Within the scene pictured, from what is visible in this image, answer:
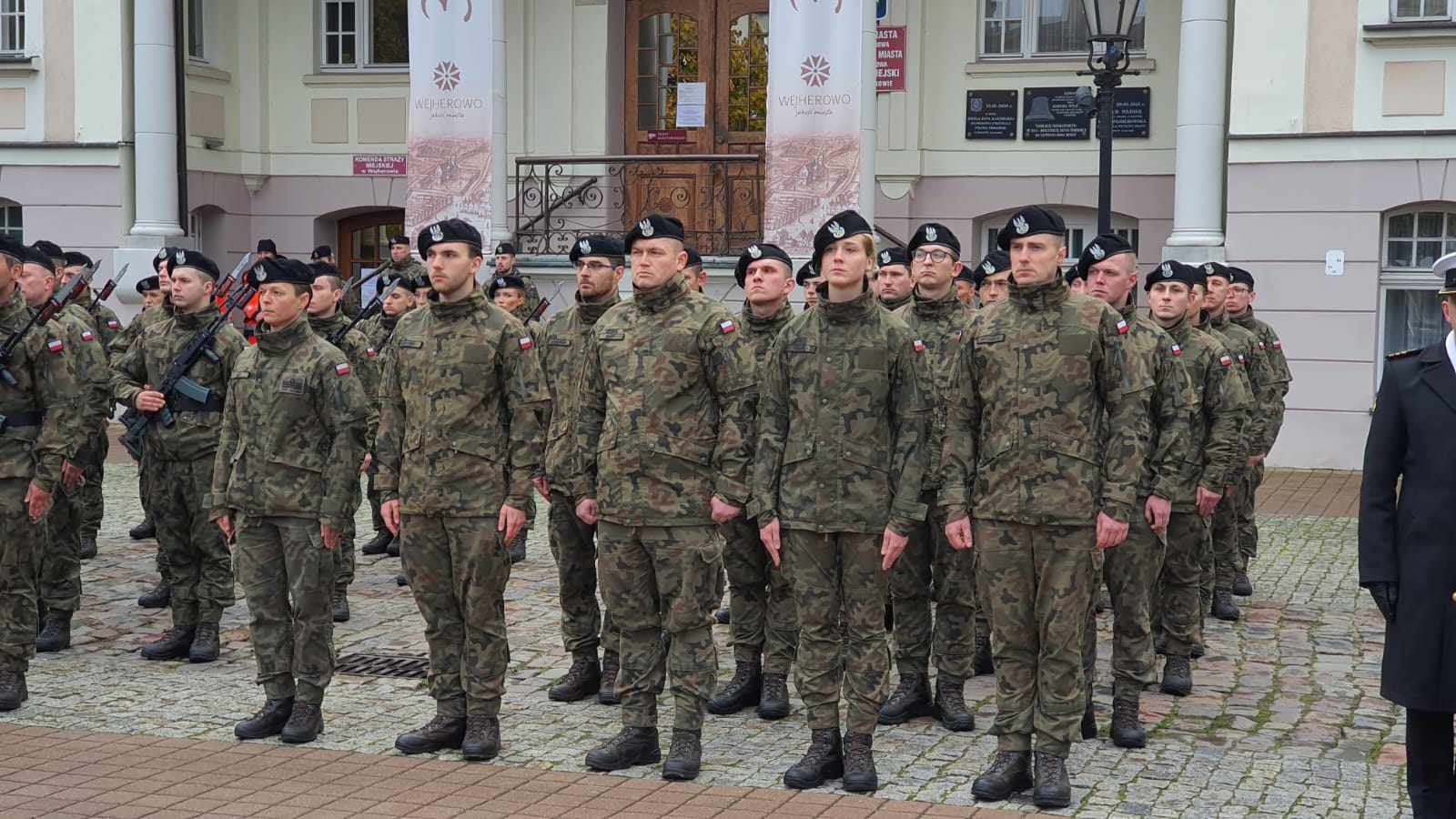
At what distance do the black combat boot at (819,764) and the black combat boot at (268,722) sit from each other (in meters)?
2.30

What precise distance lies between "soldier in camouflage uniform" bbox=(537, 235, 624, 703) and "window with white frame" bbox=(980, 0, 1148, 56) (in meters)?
12.3

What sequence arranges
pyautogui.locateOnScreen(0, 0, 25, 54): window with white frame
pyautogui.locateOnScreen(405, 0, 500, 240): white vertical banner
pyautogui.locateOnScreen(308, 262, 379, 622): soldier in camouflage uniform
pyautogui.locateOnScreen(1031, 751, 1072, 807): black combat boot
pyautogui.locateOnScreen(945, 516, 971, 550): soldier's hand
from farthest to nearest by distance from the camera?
1. pyautogui.locateOnScreen(0, 0, 25, 54): window with white frame
2. pyautogui.locateOnScreen(405, 0, 500, 240): white vertical banner
3. pyautogui.locateOnScreen(308, 262, 379, 622): soldier in camouflage uniform
4. pyautogui.locateOnScreen(945, 516, 971, 550): soldier's hand
5. pyautogui.locateOnScreen(1031, 751, 1072, 807): black combat boot

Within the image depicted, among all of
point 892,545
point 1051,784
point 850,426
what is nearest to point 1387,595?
point 1051,784

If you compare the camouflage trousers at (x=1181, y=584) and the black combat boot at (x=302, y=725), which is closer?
the black combat boot at (x=302, y=725)

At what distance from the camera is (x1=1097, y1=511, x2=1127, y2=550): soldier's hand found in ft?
20.7

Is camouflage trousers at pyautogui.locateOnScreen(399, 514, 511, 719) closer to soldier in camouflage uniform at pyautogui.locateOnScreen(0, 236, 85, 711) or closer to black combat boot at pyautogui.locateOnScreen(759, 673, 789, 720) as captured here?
black combat boot at pyautogui.locateOnScreen(759, 673, 789, 720)

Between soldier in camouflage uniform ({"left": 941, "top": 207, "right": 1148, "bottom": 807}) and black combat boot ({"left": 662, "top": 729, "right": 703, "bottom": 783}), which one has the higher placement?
soldier in camouflage uniform ({"left": 941, "top": 207, "right": 1148, "bottom": 807})

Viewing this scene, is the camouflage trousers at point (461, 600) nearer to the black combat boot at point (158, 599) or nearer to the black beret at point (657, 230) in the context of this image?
the black beret at point (657, 230)

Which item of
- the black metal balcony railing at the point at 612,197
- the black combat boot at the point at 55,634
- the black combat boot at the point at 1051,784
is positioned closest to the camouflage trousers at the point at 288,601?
the black combat boot at the point at 55,634

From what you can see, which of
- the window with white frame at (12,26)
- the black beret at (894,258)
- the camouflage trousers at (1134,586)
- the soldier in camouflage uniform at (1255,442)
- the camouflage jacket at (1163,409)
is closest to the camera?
the camouflage jacket at (1163,409)

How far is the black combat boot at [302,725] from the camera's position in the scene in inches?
284

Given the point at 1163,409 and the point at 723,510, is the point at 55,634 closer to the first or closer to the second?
the point at 723,510

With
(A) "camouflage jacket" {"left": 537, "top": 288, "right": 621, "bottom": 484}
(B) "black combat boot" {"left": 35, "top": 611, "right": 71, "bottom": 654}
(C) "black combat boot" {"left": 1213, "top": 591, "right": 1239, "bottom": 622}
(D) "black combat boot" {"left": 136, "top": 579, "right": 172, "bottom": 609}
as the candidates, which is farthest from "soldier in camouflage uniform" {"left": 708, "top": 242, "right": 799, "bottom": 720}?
(D) "black combat boot" {"left": 136, "top": 579, "right": 172, "bottom": 609}

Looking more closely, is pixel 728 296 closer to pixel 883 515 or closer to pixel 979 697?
pixel 979 697
